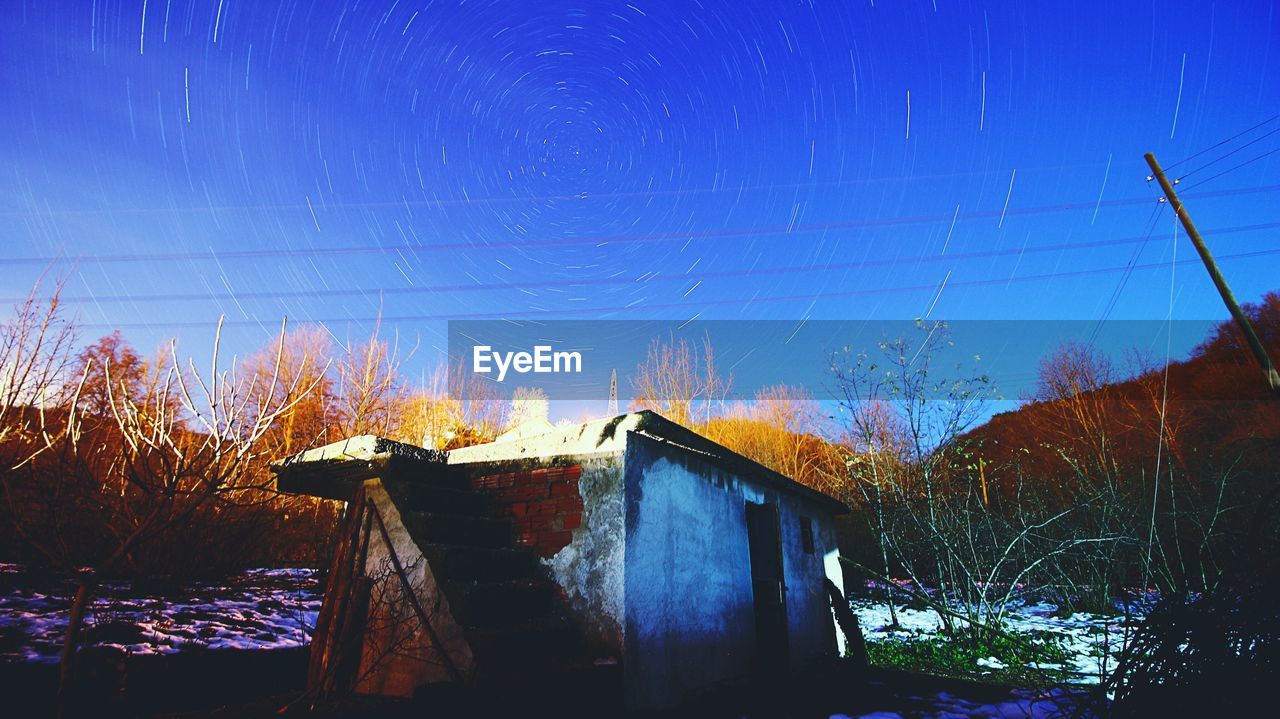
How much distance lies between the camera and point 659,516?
207 inches

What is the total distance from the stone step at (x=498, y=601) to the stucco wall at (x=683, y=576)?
0.74m

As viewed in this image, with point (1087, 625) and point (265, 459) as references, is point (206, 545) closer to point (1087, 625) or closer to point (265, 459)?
point (265, 459)

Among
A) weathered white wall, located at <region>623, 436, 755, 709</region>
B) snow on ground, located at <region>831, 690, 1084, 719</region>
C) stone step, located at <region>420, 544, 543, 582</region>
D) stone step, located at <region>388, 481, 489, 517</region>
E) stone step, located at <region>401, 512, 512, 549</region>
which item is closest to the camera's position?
stone step, located at <region>420, 544, 543, 582</region>

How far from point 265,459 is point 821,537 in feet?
50.0

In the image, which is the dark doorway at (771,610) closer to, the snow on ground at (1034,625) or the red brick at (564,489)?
the red brick at (564,489)

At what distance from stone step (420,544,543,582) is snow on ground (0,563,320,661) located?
2.27 m

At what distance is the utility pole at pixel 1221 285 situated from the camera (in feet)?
29.2

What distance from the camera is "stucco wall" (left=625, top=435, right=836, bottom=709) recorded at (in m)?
4.76

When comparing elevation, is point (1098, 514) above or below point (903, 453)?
below

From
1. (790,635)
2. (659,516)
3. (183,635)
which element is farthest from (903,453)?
(183,635)

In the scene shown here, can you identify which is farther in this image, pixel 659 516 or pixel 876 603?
pixel 876 603

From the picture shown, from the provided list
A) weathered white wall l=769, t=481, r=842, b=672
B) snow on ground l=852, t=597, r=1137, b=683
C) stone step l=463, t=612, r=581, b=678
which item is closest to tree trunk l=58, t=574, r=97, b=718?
stone step l=463, t=612, r=581, b=678

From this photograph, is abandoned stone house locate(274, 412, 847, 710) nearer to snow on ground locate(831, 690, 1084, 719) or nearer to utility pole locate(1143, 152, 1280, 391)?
snow on ground locate(831, 690, 1084, 719)

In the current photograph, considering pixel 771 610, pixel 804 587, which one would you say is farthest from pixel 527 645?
pixel 804 587
